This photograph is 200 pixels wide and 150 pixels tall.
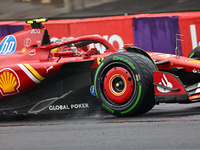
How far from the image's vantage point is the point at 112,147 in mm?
4879

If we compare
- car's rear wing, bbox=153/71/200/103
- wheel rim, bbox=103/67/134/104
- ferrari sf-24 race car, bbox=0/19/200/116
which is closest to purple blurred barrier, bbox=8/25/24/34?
ferrari sf-24 race car, bbox=0/19/200/116

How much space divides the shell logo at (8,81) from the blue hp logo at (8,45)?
0.61 m

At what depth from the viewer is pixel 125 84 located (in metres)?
6.62

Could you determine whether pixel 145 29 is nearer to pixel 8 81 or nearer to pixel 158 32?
pixel 158 32

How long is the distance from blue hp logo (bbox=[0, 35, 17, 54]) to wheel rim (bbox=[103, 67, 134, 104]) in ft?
6.08

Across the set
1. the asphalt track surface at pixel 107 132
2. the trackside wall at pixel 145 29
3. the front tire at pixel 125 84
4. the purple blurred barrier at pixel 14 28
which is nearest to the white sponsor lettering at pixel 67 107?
the asphalt track surface at pixel 107 132

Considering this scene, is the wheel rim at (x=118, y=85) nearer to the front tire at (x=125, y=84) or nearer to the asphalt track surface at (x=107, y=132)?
the front tire at (x=125, y=84)

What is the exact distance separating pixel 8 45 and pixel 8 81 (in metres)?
0.84

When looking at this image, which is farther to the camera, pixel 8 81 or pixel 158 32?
pixel 158 32

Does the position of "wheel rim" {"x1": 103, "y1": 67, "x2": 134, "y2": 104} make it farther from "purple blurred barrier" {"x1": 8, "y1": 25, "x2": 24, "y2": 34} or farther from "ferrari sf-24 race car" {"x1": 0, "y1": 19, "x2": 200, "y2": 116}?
"purple blurred barrier" {"x1": 8, "y1": 25, "x2": 24, "y2": 34}

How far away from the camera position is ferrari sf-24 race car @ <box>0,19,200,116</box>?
653cm

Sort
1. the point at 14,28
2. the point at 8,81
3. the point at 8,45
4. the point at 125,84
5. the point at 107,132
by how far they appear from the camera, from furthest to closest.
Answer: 1. the point at 14,28
2. the point at 8,45
3. the point at 8,81
4. the point at 125,84
5. the point at 107,132

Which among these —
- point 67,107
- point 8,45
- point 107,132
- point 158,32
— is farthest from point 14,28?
point 107,132

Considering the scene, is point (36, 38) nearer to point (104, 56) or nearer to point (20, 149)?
point (104, 56)
